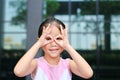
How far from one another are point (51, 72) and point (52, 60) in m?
0.06

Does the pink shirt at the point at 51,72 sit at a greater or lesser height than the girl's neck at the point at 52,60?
lesser

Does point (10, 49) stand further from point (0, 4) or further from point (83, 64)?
point (83, 64)

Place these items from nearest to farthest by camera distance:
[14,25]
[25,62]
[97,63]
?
[25,62] < [97,63] < [14,25]

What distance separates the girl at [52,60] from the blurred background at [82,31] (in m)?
10.9

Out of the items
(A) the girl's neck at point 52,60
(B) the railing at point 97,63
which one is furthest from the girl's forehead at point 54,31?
(B) the railing at point 97,63

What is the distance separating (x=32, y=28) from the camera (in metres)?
3.24

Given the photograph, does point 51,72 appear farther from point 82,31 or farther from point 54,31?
point 82,31

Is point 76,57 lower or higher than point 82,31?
higher

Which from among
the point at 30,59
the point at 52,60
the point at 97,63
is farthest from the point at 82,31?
the point at 30,59

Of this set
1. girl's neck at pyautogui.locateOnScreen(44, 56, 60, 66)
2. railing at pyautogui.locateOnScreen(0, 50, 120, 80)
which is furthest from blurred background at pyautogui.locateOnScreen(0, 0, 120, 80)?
girl's neck at pyautogui.locateOnScreen(44, 56, 60, 66)

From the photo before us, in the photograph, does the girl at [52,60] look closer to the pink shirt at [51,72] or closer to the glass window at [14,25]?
the pink shirt at [51,72]

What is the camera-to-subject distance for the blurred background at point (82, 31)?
12703mm

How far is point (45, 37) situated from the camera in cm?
144

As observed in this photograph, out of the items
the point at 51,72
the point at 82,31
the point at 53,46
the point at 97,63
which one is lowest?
the point at 97,63
